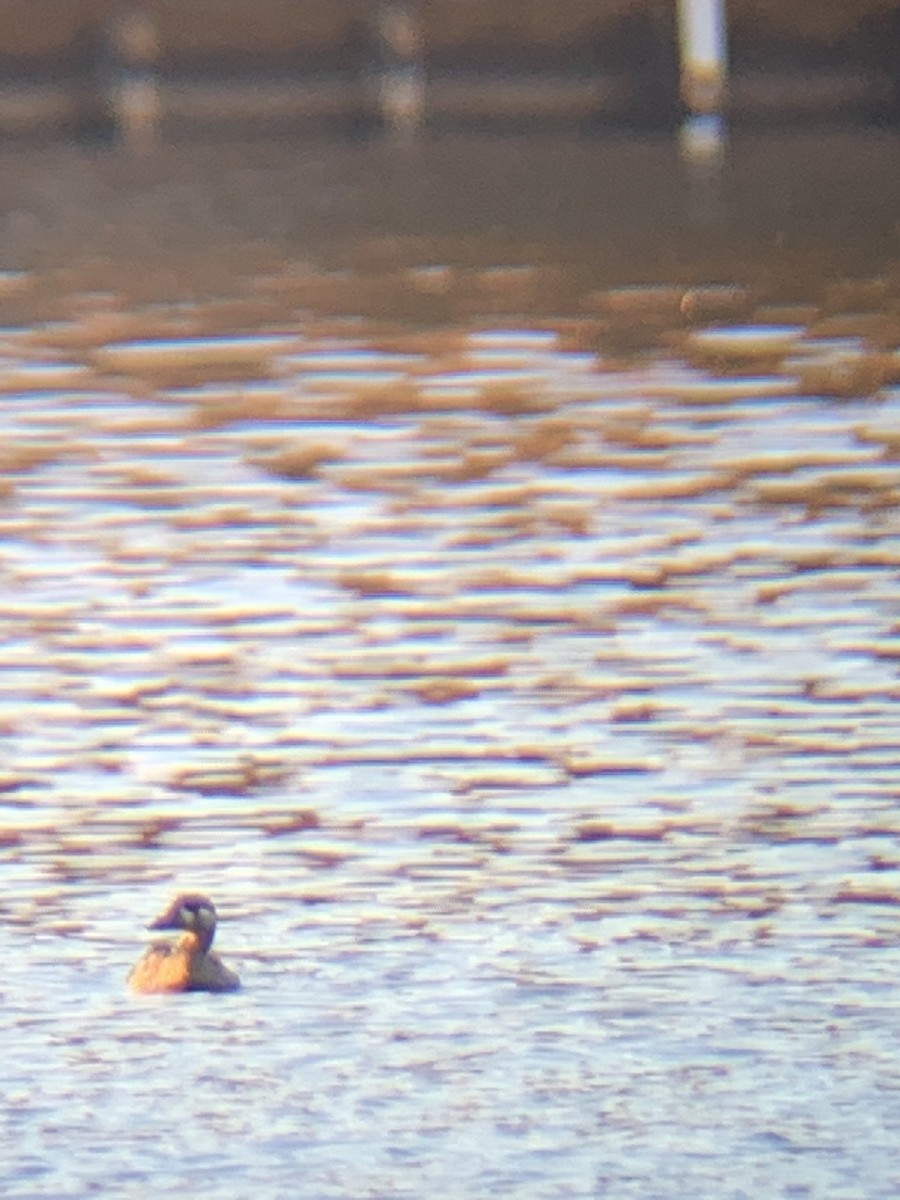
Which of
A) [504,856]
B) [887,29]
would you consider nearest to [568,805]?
[504,856]

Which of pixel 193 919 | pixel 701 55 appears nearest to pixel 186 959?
pixel 193 919

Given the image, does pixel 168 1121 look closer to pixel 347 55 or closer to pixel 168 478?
pixel 168 478

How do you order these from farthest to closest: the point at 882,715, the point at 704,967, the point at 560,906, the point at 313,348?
the point at 313,348 → the point at 882,715 → the point at 560,906 → the point at 704,967

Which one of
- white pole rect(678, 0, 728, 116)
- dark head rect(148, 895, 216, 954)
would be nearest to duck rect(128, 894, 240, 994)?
dark head rect(148, 895, 216, 954)

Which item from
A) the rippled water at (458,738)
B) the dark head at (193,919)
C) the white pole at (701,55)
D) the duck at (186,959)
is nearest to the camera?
the rippled water at (458,738)

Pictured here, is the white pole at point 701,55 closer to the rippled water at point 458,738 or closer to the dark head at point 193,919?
the rippled water at point 458,738

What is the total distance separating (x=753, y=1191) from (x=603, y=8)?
66.0ft

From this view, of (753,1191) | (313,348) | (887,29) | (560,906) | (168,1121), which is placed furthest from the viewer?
(887,29)

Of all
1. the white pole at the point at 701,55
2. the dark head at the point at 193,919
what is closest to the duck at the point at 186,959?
the dark head at the point at 193,919

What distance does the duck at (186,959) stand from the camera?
571 centimetres

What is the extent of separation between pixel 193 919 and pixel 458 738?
1.91m

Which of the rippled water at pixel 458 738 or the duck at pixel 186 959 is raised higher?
the duck at pixel 186 959

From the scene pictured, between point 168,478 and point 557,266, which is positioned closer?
point 168,478

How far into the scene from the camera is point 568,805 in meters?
7.10
